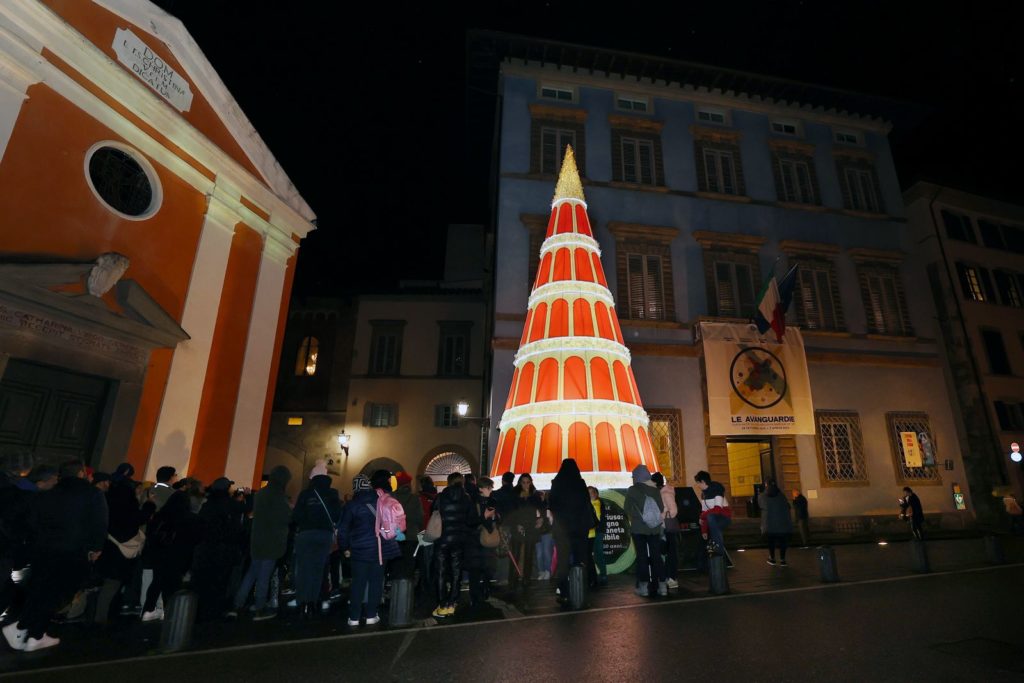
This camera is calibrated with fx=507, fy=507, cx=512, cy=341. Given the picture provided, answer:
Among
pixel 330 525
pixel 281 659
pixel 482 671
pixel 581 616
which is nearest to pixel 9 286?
pixel 330 525

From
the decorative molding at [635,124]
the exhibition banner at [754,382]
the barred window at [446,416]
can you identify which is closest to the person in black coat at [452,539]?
the exhibition banner at [754,382]

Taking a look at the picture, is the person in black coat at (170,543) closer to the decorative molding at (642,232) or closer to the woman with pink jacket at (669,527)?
the woman with pink jacket at (669,527)

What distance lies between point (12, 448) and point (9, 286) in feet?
7.71

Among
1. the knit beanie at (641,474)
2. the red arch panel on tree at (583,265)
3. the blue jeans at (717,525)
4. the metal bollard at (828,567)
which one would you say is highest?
the red arch panel on tree at (583,265)

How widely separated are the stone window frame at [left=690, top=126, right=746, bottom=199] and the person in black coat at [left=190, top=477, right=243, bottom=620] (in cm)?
1674

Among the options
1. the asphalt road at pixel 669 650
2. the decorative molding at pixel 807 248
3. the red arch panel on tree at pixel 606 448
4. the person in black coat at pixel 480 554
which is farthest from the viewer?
the decorative molding at pixel 807 248

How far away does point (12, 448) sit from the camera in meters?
7.33

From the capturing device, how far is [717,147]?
17906mm

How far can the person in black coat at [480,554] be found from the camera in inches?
Result: 238

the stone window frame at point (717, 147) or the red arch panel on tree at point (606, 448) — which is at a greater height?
the stone window frame at point (717, 147)

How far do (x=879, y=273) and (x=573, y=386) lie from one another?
14316 millimetres

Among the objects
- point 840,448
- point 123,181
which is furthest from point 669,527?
point 123,181

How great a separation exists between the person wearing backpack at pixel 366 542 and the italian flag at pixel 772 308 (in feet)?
41.1

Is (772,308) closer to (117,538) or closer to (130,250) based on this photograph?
(117,538)
